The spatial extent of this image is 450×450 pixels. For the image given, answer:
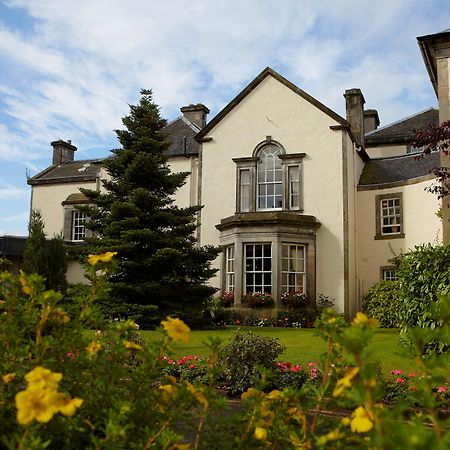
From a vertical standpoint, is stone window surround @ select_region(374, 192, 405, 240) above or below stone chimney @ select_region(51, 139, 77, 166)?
below

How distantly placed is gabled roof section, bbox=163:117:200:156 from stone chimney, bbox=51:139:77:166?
28.8ft

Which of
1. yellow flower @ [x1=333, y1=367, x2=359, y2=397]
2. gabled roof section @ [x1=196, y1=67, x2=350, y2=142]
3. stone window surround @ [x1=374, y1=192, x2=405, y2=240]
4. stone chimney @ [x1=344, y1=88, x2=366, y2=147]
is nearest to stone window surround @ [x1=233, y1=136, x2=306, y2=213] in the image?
gabled roof section @ [x1=196, y1=67, x2=350, y2=142]

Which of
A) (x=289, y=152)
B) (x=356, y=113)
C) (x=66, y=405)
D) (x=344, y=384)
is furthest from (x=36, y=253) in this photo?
(x=356, y=113)

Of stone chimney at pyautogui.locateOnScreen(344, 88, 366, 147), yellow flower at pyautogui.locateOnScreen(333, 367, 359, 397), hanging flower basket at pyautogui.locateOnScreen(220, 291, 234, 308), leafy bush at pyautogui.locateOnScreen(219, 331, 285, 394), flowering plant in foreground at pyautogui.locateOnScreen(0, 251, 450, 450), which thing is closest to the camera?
yellow flower at pyautogui.locateOnScreen(333, 367, 359, 397)

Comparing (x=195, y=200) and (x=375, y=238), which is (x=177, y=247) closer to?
(x=195, y=200)

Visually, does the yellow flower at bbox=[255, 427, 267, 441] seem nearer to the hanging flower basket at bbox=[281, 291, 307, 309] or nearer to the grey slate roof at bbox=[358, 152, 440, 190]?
the hanging flower basket at bbox=[281, 291, 307, 309]

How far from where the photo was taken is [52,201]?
97.0 ft

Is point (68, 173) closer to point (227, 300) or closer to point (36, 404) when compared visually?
point (227, 300)

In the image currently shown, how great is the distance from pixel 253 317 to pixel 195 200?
6.70 metres

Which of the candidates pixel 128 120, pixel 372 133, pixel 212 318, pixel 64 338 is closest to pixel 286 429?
pixel 64 338

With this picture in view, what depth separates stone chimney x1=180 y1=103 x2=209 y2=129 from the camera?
27656 millimetres

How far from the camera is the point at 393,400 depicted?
22.6 ft

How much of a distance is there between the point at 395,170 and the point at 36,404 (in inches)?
898

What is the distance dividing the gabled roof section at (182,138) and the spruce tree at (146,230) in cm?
632
